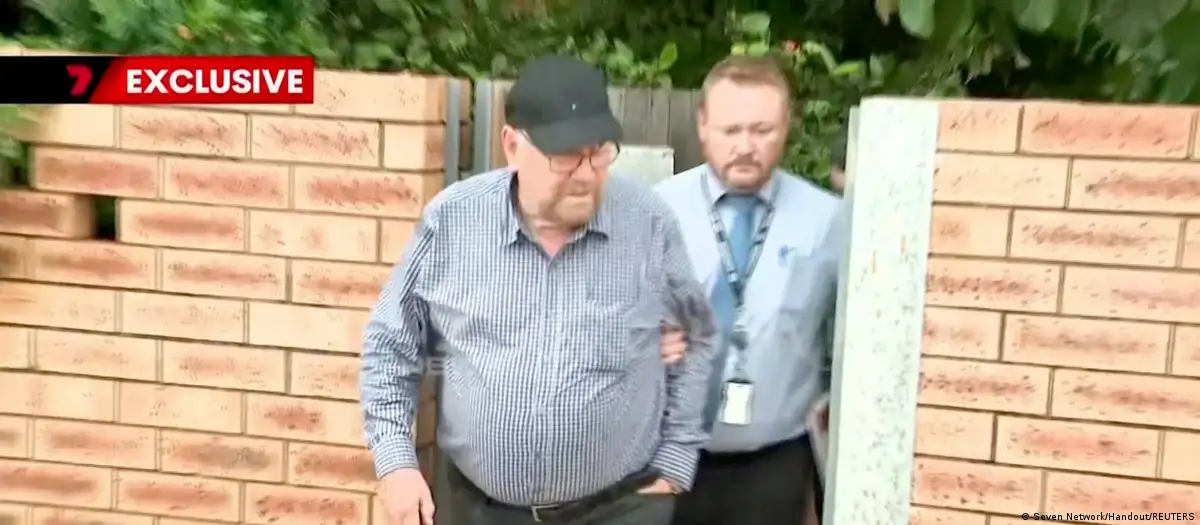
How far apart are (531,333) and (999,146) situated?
2.90 feet

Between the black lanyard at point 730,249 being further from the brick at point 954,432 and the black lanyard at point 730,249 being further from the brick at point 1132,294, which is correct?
the brick at point 1132,294

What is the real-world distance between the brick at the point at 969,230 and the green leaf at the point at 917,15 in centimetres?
35

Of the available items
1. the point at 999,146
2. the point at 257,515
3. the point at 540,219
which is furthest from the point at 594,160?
the point at 257,515

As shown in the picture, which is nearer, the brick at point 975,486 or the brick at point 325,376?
the brick at point 975,486

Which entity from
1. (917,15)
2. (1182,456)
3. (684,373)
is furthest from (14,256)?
(1182,456)

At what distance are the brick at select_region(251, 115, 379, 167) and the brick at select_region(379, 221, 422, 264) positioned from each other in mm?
125

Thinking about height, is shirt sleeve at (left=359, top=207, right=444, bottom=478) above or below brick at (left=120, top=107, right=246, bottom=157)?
below

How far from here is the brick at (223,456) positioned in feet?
7.57

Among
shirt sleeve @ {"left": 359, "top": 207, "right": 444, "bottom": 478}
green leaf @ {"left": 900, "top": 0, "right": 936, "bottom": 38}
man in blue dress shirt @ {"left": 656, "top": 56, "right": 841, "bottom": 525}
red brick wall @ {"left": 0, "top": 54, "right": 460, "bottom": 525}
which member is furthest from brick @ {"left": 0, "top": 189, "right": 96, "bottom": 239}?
green leaf @ {"left": 900, "top": 0, "right": 936, "bottom": 38}

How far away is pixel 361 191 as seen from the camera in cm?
222

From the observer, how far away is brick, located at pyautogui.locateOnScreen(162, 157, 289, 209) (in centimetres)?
224

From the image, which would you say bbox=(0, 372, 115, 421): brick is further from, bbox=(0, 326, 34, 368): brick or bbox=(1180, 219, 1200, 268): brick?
bbox=(1180, 219, 1200, 268): brick

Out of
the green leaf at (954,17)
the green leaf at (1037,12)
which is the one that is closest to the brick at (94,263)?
the green leaf at (954,17)

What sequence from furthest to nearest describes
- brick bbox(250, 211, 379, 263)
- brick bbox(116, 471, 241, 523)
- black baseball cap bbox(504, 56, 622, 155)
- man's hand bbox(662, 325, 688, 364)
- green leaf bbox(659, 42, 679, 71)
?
green leaf bbox(659, 42, 679, 71) → brick bbox(116, 471, 241, 523) → brick bbox(250, 211, 379, 263) → man's hand bbox(662, 325, 688, 364) → black baseball cap bbox(504, 56, 622, 155)
